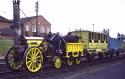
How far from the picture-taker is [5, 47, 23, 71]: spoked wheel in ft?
53.4

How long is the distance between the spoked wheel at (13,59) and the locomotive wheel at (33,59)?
997 millimetres

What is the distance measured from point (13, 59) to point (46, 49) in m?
2.29

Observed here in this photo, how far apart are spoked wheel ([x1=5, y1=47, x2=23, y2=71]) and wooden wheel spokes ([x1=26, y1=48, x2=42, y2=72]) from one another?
3.26 feet

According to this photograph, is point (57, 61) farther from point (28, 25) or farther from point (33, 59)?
point (28, 25)

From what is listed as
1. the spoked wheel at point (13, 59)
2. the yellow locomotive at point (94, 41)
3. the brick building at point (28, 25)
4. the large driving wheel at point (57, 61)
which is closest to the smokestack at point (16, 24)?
the spoked wheel at point (13, 59)

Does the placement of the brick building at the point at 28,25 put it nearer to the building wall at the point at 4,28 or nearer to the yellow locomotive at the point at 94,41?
the building wall at the point at 4,28

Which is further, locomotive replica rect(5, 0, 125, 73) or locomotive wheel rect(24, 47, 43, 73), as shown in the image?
locomotive replica rect(5, 0, 125, 73)

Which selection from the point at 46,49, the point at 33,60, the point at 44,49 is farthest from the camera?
the point at 46,49

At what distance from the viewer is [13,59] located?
16.5 meters

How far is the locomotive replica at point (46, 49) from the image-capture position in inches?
627

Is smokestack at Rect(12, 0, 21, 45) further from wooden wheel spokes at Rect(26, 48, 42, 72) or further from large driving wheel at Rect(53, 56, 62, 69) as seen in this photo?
large driving wheel at Rect(53, 56, 62, 69)

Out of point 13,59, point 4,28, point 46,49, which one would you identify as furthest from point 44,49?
point 4,28

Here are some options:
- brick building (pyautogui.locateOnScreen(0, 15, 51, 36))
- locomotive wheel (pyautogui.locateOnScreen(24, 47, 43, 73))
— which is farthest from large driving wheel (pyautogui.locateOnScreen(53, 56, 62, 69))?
brick building (pyautogui.locateOnScreen(0, 15, 51, 36))

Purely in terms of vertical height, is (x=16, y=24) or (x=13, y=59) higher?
(x=16, y=24)
